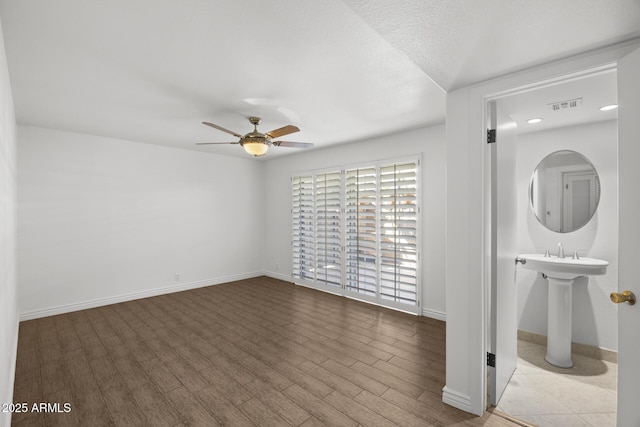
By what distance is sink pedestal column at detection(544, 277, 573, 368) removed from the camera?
2.61 m

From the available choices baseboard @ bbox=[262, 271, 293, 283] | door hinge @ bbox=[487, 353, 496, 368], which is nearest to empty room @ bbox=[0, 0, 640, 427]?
door hinge @ bbox=[487, 353, 496, 368]

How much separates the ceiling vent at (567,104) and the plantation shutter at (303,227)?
356 centimetres

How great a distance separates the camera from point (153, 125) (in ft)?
12.0

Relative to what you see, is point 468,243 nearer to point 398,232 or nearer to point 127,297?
point 398,232

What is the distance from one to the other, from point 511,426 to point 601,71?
225 cm

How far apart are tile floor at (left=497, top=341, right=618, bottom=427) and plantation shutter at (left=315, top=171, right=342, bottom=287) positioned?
2723 millimetres

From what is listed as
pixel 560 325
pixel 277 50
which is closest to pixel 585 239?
pixel 560 325

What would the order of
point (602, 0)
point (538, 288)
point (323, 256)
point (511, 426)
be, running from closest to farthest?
point (602, 0) → point (511, 426) → point (538, 288) → point (323, 256)

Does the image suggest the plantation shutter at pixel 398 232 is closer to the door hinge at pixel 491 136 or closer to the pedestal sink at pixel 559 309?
the pedestal sink at pixel 559 309

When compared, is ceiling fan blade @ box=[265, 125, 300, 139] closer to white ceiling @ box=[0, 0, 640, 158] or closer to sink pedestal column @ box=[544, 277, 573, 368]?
white ceiling @ box=[0, 0, 640, 158]

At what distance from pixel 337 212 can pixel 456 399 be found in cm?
311

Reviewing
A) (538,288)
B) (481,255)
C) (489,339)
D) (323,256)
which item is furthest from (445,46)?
(323,256)

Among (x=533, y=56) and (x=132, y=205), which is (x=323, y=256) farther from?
(x=533, y=56)

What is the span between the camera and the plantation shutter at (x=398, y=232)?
3.87 meters
